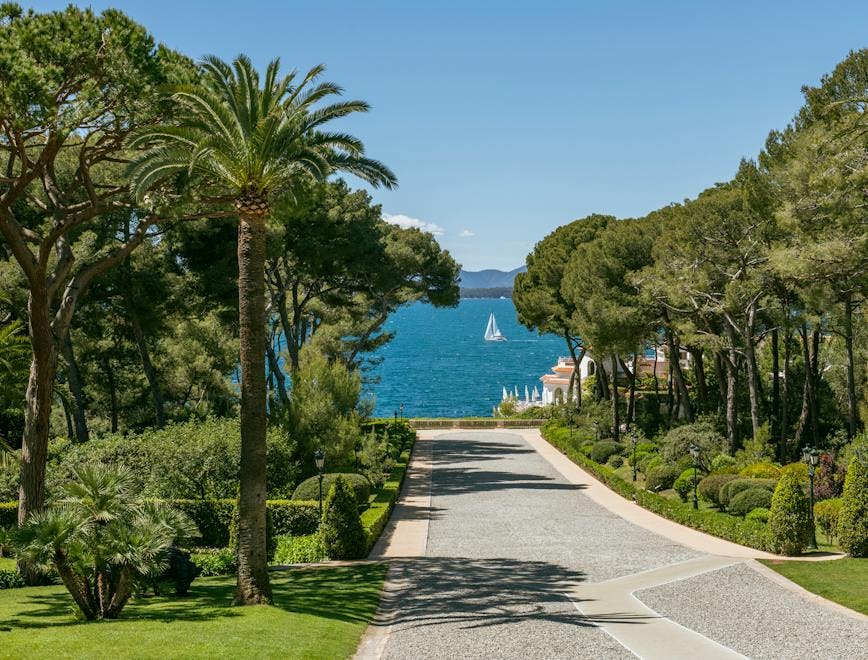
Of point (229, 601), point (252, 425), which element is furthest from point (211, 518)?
point (252, 425)

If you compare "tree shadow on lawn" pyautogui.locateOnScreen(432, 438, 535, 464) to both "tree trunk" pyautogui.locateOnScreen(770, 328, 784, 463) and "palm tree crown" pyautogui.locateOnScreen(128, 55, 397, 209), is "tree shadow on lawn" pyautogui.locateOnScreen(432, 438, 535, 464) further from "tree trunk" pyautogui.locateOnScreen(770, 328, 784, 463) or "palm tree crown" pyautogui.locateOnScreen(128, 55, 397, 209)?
"palm tree crown" pyautogui.locateOnScreen(128, 55, 397, 209)

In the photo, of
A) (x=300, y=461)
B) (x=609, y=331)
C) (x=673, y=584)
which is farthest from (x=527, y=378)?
(x=673, y=584)

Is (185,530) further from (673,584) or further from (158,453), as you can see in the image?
(158,453)

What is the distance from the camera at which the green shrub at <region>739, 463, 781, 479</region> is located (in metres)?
25.2

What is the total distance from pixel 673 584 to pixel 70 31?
1515cm

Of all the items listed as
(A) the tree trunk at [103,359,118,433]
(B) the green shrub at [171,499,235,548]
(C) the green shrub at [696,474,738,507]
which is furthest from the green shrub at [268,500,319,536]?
(A) the tree trunk at [103,359,118,433]

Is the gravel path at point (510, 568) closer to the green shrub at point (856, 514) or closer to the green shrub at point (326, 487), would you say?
the green shrub at point (326, 487)

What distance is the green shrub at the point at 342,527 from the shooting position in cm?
1950

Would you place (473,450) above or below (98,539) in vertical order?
below

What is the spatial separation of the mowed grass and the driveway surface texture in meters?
0.63

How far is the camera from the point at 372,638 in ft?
41.5

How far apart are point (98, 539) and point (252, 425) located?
11.5 feet

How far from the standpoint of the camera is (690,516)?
76.4ft

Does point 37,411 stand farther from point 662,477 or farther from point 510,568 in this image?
point 662,477
